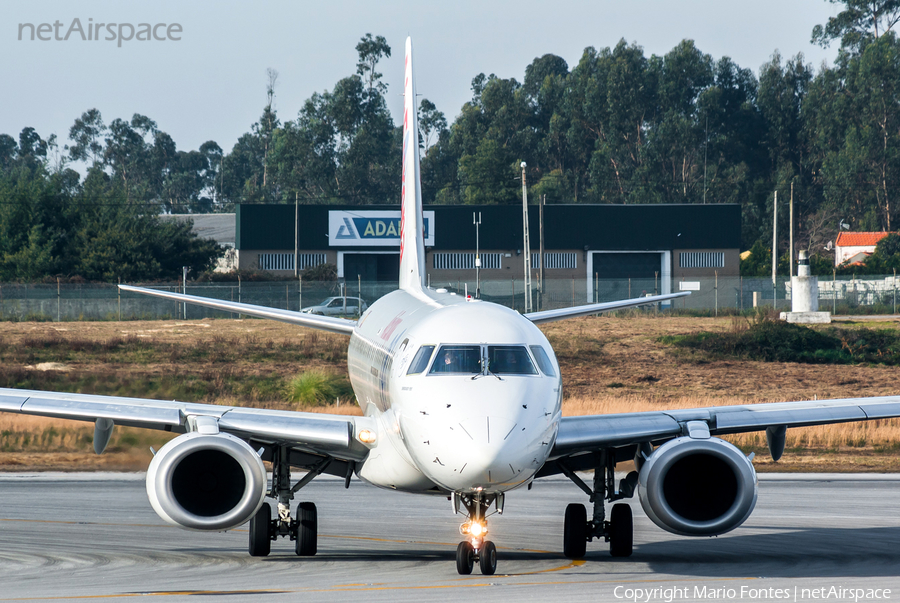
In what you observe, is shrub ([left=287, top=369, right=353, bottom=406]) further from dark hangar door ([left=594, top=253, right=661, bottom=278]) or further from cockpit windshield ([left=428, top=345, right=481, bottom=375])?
dark hangar door ([left=594, top=253, right=661, bottom=278])

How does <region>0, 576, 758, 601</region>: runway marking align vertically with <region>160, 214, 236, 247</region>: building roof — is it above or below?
below

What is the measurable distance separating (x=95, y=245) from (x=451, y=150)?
76781 millimetres

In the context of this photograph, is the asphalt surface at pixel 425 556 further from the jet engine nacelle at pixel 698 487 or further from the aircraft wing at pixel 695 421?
the aircraft wing at pixel 695 421

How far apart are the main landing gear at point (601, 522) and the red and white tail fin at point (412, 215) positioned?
665cm

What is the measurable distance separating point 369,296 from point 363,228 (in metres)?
10.5

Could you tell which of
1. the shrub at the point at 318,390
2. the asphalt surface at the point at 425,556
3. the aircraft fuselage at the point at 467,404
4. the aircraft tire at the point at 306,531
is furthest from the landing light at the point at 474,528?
the shrub at the point at 318,390

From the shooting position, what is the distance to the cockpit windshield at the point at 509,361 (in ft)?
42.9

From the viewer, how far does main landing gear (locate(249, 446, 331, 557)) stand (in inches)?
645

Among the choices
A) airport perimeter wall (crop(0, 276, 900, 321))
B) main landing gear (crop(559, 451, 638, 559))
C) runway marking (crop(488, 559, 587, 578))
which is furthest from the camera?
airport perimeter wall (crop(0, 276, 900, 321))

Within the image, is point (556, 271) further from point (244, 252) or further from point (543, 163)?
point (543, 163)

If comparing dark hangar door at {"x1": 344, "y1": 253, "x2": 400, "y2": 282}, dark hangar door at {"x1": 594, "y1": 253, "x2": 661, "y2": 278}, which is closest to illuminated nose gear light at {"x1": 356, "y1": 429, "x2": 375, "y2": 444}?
dark hangar door at {"x1": 344, "y1": 253, "x2": 400, "y2": 282}

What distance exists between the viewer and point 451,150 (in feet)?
507

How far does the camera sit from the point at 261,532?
1644 centimetres

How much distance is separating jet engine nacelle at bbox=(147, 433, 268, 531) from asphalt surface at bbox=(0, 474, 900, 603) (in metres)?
0.89
